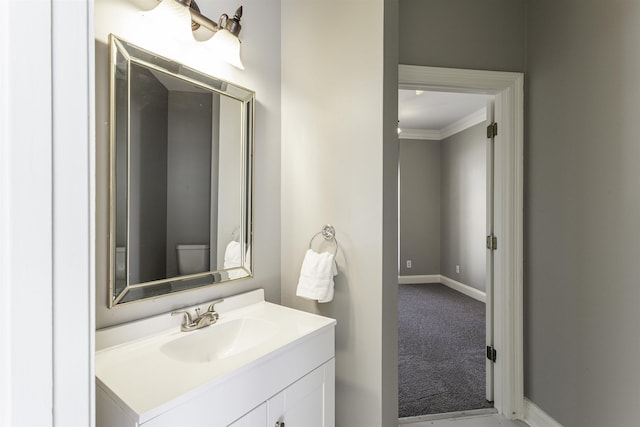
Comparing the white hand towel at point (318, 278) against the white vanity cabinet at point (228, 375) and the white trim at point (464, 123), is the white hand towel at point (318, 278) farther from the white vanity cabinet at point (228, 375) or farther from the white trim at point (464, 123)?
the white trim at point (464, 123)

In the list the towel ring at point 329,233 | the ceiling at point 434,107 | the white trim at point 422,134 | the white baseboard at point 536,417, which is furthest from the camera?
the white trim at point 422,134

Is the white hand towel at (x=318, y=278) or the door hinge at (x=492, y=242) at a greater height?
the door hinge at (x=492, y=242)

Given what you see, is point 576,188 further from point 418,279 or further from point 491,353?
point 418,279

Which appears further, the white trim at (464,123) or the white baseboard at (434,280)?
the white baseboard at (434,280)

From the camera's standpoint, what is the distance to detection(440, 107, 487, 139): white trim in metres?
4.11

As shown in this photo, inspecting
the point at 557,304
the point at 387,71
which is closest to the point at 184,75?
the point at 387,71

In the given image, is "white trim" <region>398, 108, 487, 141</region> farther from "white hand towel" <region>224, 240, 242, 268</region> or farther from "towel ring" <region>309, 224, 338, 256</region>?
"white hand towel" <region>224, 240, 242, 268</region>

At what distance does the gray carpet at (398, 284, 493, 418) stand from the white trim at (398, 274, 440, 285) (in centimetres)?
74

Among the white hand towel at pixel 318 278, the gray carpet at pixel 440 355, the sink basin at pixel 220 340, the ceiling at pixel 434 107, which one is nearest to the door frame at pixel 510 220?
the gray carpet at pixel 440 355

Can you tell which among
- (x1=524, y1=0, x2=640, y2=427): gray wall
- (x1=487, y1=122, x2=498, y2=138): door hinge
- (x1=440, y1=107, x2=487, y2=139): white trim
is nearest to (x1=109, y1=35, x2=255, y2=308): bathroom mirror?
(x1=487, y1=122, x2=498, y2=138): door hinge

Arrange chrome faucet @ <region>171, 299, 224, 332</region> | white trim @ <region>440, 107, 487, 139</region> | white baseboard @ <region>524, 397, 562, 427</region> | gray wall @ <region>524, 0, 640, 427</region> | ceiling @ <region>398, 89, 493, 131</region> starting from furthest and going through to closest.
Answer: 1. white trim @ <region>440, 107, 487, 139</region>
2. ceiling @ <region>398, 89, 493, 131</region>
3. white baseboard @ <region>524, 397, 562, 427</region>
4. gray wall @ <region>524, 0, 640, 427</region>
5. chrome faucet @ <region>171, 299, 224, 332</region>

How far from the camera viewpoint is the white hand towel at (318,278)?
1.42 metres

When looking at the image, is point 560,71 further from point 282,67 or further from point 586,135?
point 282,67

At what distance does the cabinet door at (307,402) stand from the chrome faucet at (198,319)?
390 mm
